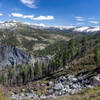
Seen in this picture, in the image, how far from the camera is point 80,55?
89688 millimetres

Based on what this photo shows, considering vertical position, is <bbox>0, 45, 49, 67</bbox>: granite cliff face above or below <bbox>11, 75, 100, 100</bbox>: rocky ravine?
below

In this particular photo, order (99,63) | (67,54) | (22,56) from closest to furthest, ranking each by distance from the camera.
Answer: (99,63) → (67,54) → (22,56)

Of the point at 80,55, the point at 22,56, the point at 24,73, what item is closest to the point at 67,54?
the point at 80,55

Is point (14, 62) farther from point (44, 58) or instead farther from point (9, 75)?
point (9, 75)

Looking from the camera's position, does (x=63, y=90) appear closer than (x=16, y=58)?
Yes

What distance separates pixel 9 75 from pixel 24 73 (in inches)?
594

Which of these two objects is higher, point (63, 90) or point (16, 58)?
point (63, 90)

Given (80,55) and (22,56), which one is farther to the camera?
(22,56)

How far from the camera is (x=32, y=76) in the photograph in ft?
281

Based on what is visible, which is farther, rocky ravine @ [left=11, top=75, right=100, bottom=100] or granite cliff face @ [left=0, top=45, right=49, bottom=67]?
granite cliff face @ [left=0, top=45, right=49, bottom=67]

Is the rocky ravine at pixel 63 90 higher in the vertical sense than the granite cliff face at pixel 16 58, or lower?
higher

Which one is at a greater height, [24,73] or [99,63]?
[99,63]

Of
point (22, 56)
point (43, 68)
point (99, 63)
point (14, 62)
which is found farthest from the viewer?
point (22, 56)

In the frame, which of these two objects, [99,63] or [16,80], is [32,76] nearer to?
[16,80]
